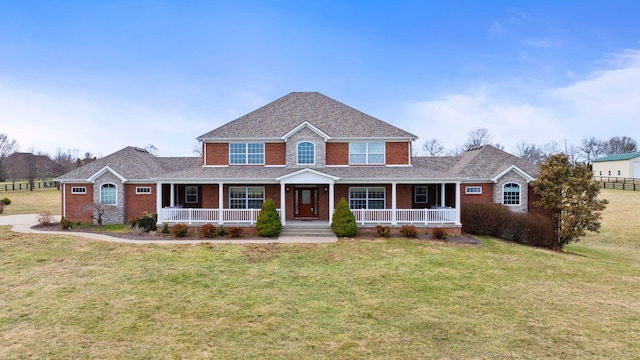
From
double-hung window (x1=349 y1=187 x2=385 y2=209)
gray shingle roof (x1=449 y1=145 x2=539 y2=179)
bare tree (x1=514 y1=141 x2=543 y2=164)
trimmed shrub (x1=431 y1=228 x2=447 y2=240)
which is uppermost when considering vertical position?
bare tree (x1=514 y1=141 x2=543 y2=164)

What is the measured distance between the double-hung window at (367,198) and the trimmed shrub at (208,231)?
8.86m

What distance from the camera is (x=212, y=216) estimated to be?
63.1 feet

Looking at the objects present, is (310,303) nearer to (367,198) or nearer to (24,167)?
(367,198)

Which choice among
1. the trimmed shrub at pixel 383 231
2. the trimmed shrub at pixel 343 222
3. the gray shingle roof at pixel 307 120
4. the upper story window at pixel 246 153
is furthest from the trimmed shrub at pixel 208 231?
the trimmed shrub at pixel 383 231

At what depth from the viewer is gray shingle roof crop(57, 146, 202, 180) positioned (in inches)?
894

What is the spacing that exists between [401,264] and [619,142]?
110m

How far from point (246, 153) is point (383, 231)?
34.5 ft

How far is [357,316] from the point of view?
8.13 metres

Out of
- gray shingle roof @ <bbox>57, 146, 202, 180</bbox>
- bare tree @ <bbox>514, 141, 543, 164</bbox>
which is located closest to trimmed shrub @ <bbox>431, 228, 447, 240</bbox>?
gray shingle roof @ <bbox>57, 146, 202, 180</bbox>

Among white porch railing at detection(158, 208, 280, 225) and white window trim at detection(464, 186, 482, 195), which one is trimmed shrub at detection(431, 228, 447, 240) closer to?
white window trim at detection(464, 186, 482, 195)

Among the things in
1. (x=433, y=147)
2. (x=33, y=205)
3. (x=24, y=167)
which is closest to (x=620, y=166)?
(x=433, y=147)

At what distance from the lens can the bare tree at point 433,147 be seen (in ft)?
236

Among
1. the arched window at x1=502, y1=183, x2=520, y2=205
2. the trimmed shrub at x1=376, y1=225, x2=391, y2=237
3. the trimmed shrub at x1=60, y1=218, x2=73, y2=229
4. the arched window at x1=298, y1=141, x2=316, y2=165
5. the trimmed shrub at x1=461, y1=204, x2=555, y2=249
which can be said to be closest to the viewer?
the trimmed shrub at x1=376, y1=225, x2=391, y2=237

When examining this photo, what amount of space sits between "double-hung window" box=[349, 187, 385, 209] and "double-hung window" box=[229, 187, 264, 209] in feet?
20.4
